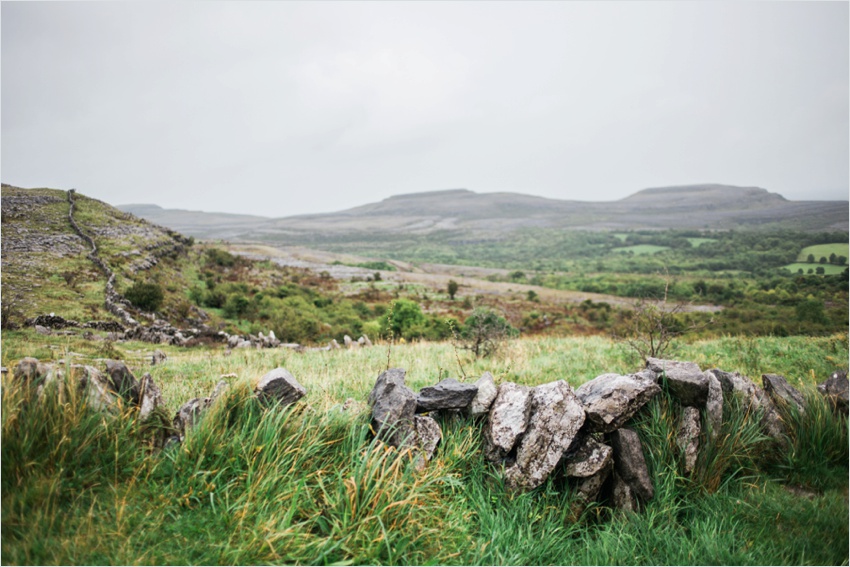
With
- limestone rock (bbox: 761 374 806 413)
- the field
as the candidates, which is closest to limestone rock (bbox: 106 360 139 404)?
the field

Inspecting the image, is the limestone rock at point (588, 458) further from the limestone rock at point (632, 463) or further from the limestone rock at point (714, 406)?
the limestone rock at point (714, 406)

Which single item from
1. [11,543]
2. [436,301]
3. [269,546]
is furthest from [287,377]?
[436,301]

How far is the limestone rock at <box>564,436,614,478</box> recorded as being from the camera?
4.49 meters

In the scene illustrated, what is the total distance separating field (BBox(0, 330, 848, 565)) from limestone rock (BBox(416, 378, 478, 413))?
22cm

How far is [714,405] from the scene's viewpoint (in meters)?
4.94

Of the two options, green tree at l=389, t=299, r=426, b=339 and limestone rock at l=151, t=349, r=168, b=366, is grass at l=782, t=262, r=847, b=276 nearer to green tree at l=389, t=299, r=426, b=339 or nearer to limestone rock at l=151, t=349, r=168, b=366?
green tree at l=389, t=299, r=426, b=339

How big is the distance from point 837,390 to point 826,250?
5871cm

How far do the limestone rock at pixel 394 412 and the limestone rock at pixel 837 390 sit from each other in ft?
16.8

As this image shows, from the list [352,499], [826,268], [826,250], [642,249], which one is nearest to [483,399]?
[352,499]

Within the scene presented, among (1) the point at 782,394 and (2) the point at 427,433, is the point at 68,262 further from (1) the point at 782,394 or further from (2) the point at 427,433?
(1) the point at 782,394

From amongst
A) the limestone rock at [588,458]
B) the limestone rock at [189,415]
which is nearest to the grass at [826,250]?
the limestone rock at [588,458]

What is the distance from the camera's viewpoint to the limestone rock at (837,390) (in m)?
5.14

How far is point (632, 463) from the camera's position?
4520 millimetres

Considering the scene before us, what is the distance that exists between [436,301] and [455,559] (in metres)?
42.4
